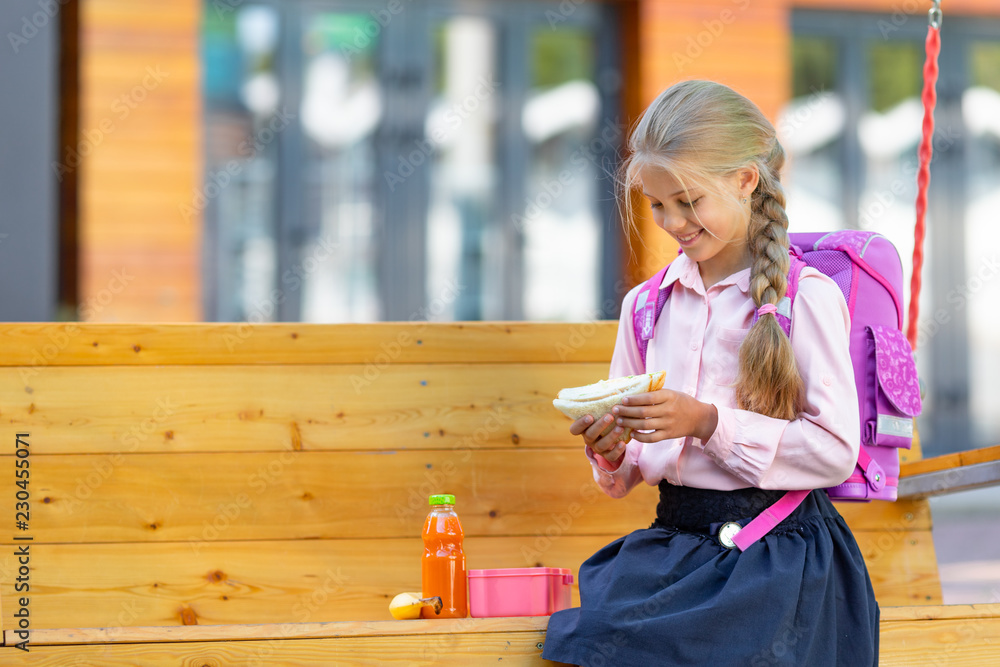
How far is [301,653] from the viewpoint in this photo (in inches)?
68.5

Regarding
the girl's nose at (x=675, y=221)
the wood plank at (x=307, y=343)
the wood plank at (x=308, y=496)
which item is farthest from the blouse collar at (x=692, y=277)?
the wood plank at (x=308, y=496)

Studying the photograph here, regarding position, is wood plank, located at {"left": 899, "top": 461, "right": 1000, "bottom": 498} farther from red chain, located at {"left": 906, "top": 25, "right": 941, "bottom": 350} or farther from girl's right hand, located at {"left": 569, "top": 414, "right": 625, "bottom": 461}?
girl's right hand, located at {"left": 569, "top": 414, "right": 625, "bottom": 461}

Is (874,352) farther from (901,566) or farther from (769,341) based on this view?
(901,566)

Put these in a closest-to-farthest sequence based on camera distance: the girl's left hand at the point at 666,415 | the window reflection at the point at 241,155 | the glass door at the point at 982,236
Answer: the girl's left hand at the point at 666,415 < the window reflection at the point at 241,155 < the glass door at the point at 982,236

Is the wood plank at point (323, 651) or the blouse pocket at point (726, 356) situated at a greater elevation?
the blouse pocket at point (726, 356)

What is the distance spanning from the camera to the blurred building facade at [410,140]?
543 centimetres

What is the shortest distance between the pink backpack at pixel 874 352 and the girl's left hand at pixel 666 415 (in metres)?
0.29

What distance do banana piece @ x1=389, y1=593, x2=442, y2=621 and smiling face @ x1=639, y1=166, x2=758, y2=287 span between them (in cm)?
78

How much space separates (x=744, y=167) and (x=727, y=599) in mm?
707

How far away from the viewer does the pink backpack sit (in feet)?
5.94

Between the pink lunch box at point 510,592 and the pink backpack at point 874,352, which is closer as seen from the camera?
the pink backpack at point 874,352

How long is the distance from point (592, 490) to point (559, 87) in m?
4.12

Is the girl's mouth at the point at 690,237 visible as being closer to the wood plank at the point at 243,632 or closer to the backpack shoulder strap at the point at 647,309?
the backpack shoulder strap at the point at 647,309

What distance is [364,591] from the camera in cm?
226
